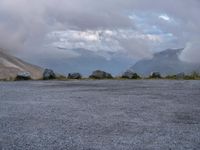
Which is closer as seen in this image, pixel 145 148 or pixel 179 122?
pixel 145 148

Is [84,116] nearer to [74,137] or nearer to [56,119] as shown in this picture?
[56,119]

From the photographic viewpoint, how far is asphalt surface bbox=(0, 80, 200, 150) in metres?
10.6

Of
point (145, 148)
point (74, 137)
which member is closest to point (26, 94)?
point (74, 137)

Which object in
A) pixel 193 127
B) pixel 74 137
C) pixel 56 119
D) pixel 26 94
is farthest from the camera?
pixel 26 94

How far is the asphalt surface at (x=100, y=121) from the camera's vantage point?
10641 millimetres

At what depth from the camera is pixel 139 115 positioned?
48.1ft

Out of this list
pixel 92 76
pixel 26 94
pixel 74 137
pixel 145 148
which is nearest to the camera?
pixel 145 148

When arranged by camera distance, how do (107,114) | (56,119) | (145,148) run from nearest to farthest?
(145,148), (56,119), (107,114)

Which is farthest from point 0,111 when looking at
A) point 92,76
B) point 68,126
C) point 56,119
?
point 92,76

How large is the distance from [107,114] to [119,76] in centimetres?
1808

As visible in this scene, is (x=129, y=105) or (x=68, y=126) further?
(x=129, y=105)

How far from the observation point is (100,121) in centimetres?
1357

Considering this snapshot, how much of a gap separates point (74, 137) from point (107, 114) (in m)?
3.83

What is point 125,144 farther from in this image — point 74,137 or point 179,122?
point 179,122
